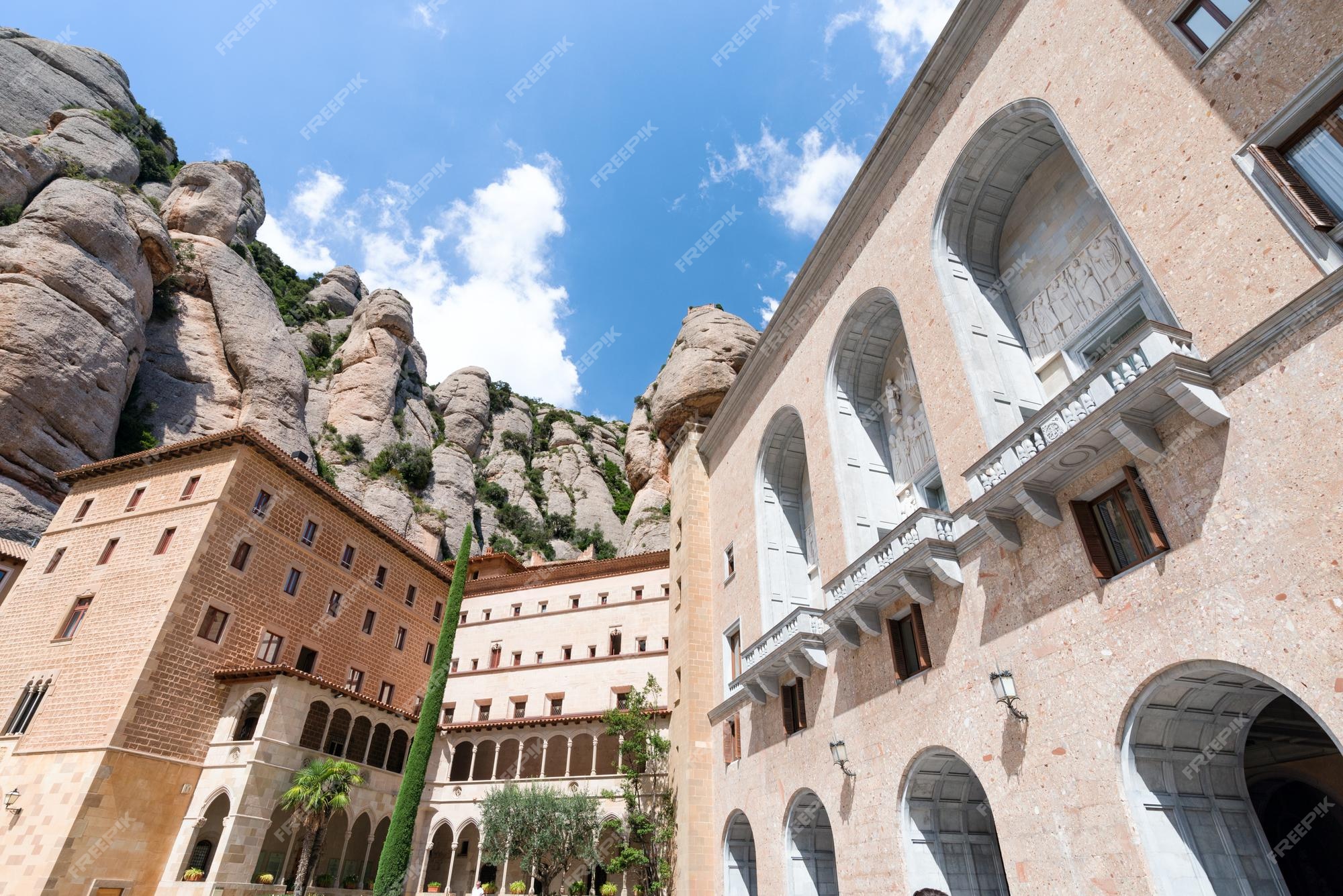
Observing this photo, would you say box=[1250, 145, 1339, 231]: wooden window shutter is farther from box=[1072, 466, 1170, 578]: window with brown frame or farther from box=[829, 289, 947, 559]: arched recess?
box=[829, 289, 947, 559]: arched recess

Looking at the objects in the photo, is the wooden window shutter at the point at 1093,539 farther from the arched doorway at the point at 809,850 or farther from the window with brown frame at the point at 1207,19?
the arched doorway at the point at 809,850

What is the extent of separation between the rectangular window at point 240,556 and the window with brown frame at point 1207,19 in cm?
2954

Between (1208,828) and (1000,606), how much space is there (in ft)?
10.7

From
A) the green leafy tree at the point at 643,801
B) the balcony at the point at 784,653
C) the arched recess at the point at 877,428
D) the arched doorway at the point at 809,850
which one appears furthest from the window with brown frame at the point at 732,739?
the arched recess at the point at 877,428

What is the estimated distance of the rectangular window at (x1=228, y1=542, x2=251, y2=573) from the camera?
25.4m

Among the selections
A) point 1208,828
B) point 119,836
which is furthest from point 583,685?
point 1208,828

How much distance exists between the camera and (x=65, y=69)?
5059 cm

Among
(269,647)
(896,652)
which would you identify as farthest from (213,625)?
(896,652)

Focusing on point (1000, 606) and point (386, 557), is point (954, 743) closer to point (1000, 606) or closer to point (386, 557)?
point (1000, 606)

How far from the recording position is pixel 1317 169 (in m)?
A: 7.09

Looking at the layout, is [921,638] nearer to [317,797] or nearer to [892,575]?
[892,575]

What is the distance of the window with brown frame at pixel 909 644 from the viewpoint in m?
11.6

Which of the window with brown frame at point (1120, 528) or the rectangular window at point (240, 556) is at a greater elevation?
the rectangular window at point (240, 556)

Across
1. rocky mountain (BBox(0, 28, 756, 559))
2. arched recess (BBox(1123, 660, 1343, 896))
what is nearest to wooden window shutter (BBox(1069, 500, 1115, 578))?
arched recess (BBox(1123, 660, 1343, 896))
